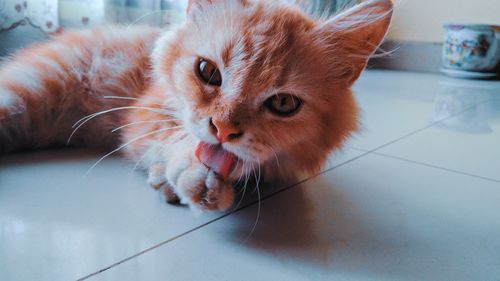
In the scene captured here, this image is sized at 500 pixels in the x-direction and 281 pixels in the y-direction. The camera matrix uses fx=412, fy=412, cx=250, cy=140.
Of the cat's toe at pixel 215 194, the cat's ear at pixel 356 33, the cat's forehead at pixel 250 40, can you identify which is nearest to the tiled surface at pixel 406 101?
the cat's ear at pixel 356 33

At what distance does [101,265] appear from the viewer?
2.12ft

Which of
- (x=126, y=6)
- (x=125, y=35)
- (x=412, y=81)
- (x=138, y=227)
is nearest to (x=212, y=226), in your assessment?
(x=138, y=227)

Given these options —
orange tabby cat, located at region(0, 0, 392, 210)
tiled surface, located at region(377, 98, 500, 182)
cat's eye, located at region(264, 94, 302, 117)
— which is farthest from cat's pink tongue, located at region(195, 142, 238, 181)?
tiled surface, located at region(377, 98, 500, 182)

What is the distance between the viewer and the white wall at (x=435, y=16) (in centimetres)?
346

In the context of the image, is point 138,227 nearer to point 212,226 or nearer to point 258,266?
point 212,226

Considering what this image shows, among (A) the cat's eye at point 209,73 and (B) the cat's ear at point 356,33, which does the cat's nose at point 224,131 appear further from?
(B) the cat's ear at point 356,33

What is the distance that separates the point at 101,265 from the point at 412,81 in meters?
2.87

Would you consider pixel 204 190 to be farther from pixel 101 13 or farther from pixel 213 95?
pixel 101 13

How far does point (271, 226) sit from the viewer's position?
0.82 metres

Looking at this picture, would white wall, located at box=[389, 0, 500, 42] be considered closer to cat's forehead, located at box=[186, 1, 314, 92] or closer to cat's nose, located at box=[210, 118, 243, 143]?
cat's forehead, located at box=[186, 1, 314, 92]

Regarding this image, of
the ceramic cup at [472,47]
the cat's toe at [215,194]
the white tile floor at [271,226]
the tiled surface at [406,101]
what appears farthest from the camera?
the ceramic cup at [472,47]

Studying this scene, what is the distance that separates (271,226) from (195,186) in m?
0.17

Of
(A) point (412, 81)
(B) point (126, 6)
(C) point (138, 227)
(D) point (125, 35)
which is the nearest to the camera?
(C) point (138, 227)

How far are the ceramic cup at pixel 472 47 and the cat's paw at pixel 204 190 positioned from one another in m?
2.99
